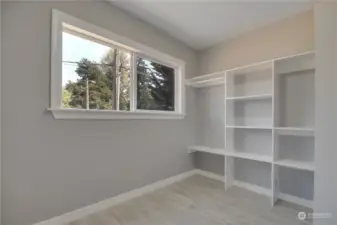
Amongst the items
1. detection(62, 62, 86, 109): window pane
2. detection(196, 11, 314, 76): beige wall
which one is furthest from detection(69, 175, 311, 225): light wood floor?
detection(196, 11, 314, 76): beige wall

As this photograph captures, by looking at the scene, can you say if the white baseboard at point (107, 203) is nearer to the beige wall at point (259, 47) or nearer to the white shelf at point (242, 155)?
the white shelf at point (242, 155)

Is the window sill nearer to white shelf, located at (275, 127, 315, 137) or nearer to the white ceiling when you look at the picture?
the white ceiling

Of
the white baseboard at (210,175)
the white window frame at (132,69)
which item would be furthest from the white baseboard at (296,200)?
the white window frame at (132,69)

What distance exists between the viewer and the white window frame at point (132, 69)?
6.37 ft

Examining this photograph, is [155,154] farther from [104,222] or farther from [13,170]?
[13,170]

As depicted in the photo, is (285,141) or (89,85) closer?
(89,85)

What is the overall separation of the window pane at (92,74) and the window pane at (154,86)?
227 mm

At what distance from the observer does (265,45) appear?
2797mm

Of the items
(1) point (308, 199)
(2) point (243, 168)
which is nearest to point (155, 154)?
(2) point (243, 168)

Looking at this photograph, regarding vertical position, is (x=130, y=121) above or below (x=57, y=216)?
above

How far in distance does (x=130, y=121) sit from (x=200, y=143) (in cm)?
157

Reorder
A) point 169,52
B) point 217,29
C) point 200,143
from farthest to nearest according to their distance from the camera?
1. point 200,143
2. point 169,52
3. point 217,29

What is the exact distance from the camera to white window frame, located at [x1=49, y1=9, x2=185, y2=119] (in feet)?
Answer: 6.37

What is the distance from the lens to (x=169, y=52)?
10.4ft
